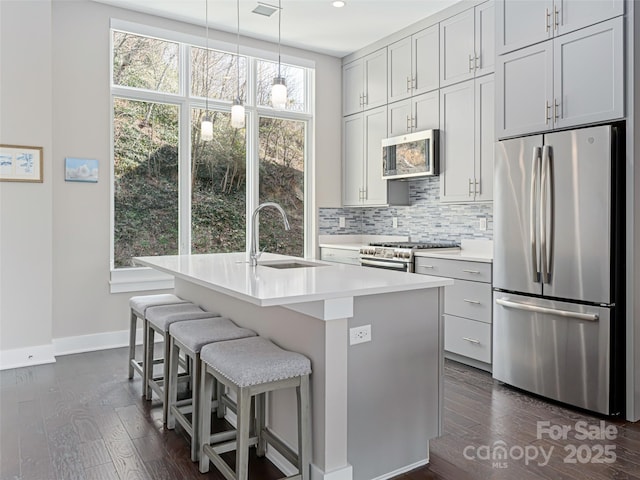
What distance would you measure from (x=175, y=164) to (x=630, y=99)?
3.84 m

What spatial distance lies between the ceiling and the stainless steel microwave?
3.60ft

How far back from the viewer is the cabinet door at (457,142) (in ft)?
13.5

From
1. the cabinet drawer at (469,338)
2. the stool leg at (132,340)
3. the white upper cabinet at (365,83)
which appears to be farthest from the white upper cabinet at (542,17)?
the stool leg at (132,340)

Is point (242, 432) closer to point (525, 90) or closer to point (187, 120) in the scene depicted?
point (525, 90)

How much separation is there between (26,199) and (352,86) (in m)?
3.52

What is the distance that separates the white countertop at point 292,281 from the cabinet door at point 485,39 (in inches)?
89.1

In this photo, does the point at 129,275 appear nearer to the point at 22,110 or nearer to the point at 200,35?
the point at 22,110

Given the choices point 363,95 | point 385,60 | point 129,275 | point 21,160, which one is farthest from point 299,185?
point 21,160

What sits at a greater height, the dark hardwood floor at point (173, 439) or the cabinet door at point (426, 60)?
the cabinet door at point (426, 60)

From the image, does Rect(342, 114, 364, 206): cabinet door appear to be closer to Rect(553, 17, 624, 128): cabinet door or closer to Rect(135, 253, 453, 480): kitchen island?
Rect(553, 17, 624, 128): cabinet door

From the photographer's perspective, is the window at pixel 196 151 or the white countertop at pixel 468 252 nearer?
the white countertop at pixel 468 252

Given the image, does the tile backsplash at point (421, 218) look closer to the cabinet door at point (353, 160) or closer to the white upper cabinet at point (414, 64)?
the cabinet door at point (353, 160)

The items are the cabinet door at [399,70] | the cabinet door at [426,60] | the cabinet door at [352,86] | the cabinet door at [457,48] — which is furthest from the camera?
the cabinet door at [352,86]

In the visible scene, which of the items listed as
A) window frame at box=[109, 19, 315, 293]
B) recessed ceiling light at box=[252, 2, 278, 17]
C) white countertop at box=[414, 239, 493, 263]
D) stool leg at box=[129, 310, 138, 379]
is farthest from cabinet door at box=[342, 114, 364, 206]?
stool leg at box=[129, 310, 138, 379]
